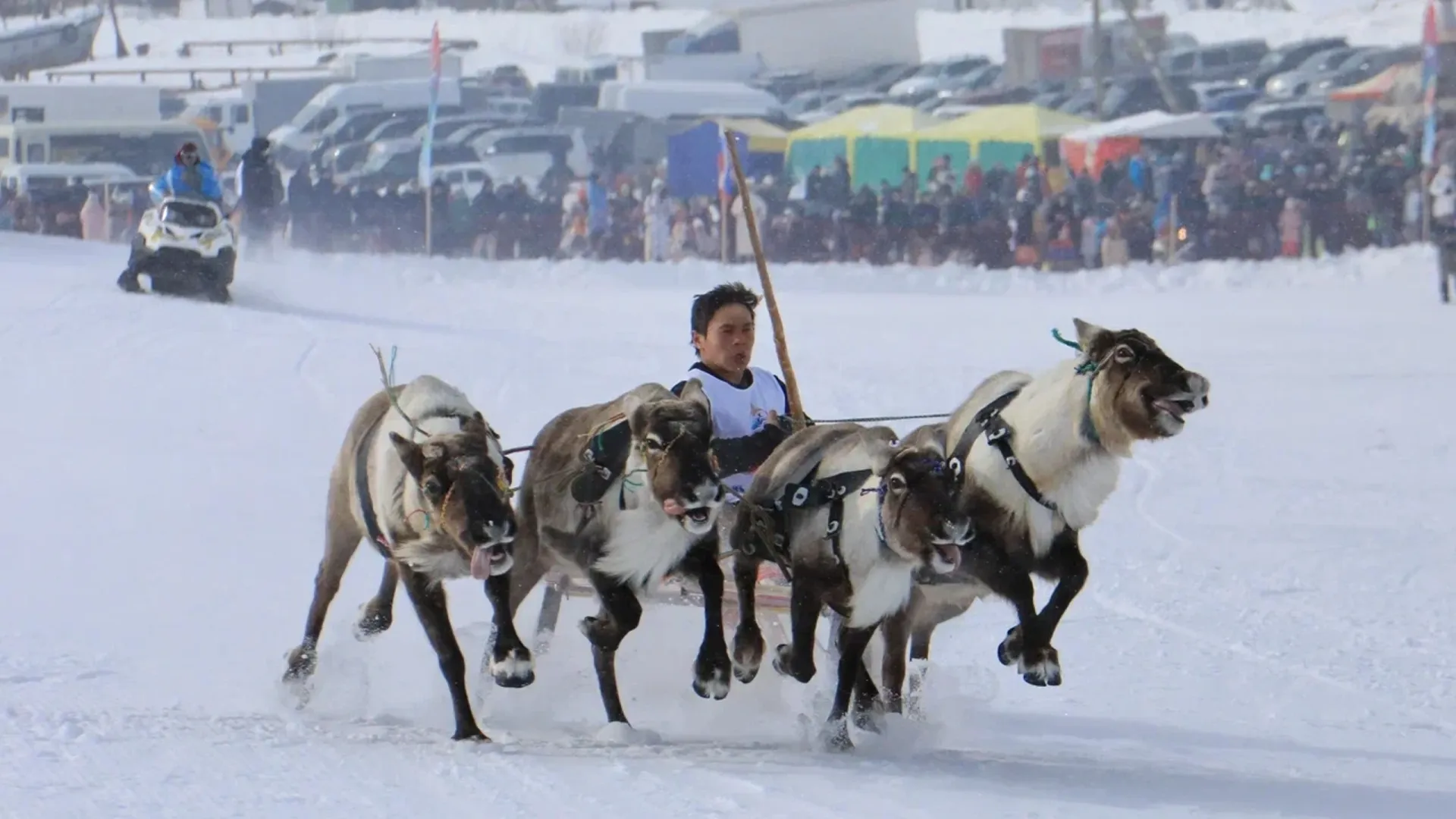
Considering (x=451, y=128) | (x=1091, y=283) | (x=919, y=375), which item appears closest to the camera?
(x=919, y=375)

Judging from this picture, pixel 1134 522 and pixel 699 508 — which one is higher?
pixel 699 508

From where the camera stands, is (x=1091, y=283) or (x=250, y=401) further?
(x=1091, y=283)

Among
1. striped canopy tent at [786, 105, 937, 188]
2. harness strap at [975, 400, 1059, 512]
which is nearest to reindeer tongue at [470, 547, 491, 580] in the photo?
harness strap at [975, 400, 1059, 512]

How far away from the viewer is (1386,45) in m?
43.1

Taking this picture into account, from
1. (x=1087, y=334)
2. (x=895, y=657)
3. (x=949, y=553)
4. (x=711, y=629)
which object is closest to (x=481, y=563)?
(x=711, y=629)

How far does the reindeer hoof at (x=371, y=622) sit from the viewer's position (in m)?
8.20

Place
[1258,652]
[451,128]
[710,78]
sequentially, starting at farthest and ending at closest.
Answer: [710,78], [451,128], [1258,652]

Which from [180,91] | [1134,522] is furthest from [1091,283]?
[180,91]

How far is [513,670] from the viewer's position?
6867 mm

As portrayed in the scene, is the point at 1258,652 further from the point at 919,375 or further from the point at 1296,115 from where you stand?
the point at 1296,115

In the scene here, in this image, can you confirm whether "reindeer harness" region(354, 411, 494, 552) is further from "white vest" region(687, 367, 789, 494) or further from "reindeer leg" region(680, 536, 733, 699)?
"white vest" region(687, 367, 789, 494)

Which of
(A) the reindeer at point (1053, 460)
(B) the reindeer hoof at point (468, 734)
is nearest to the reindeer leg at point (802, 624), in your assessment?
(A) the reindeer at point (1053, 460)

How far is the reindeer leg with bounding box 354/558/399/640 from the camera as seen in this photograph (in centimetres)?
820

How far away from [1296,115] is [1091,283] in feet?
35.1
